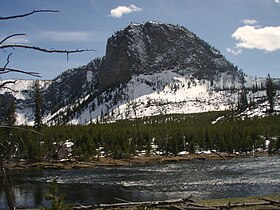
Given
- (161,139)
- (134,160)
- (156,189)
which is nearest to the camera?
(156,189)

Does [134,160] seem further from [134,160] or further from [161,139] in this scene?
[161,139]

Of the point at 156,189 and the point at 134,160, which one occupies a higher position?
the point at 156,189

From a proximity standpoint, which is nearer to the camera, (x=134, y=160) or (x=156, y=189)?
→ (x=156, y=189)

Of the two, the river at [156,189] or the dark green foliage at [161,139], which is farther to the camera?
the dark green foliage at [161,139]

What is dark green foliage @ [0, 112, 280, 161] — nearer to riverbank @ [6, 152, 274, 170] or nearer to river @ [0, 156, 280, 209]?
riverbank @ [6, 152, 274, 170]

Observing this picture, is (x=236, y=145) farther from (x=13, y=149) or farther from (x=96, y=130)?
(x=13, y=149)

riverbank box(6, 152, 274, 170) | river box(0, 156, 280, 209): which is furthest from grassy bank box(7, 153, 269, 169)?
river box(0, 156, 280, 209)

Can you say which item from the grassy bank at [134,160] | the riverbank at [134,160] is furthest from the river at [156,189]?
the grassy bank at [134,160]

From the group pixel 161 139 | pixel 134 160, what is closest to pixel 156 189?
pixel 134 160

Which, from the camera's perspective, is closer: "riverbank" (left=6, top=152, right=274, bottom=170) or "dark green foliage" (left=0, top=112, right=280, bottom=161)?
"riverbank" (left=6, top=152, right=274, bottom=170)

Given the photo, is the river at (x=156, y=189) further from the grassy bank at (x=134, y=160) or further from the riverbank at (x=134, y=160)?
the grassy bank at (x=134, y=160)

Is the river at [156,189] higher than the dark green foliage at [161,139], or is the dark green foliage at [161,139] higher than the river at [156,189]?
the dark green foliage at [161,139]

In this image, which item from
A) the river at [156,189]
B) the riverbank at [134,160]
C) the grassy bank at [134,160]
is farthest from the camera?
the grassy bank at [134,160]

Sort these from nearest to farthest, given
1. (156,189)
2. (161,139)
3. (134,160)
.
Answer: (156,189), (134,160), (161,139)
